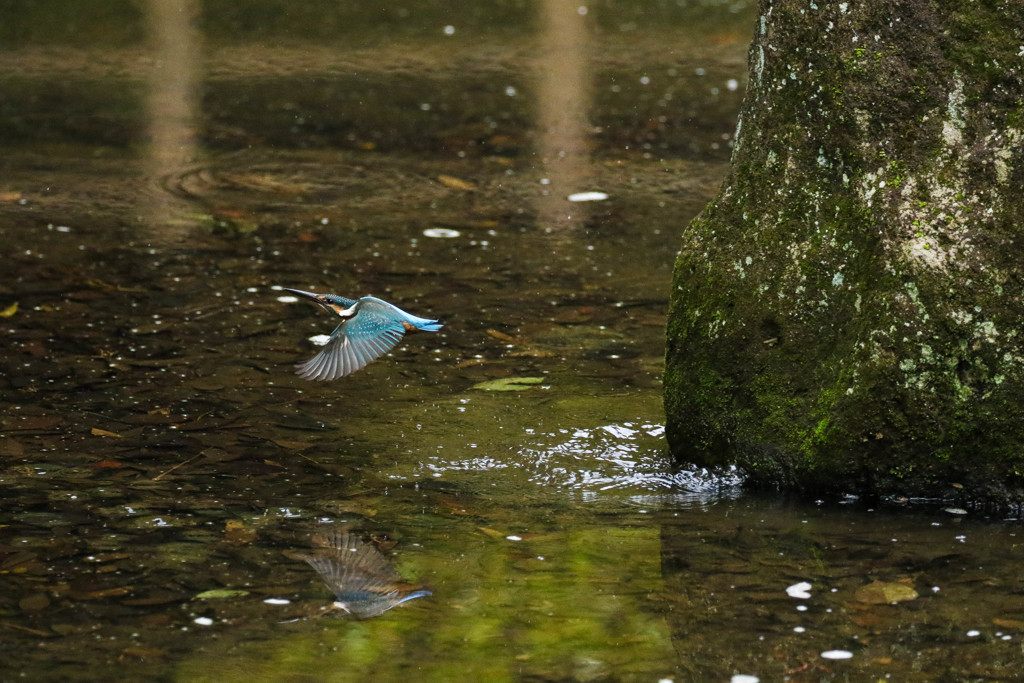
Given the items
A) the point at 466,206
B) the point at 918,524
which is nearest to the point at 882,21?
the point at 918,524

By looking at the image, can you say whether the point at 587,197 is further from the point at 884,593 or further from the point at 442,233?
the point at 884,593

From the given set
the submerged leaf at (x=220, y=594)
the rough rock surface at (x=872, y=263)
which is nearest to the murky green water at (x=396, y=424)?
the submerged leaf at (x=220, y=594)

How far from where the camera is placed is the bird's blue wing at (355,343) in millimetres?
4910

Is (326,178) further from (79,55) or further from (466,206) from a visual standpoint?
(79,55)

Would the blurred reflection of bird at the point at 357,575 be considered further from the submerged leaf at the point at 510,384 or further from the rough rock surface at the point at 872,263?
the submerged leaf at the point at 510,384

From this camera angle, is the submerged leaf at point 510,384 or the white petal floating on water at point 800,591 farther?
the submerged leaf at point 510,384

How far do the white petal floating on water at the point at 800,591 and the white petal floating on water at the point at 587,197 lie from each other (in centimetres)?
470

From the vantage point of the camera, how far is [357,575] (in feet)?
13.2

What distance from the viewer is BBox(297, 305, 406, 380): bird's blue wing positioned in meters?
4.91

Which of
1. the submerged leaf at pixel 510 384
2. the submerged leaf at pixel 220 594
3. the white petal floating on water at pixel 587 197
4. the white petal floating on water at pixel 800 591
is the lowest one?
the white petal floating on water at pixel 800 591

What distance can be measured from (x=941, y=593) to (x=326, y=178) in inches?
223

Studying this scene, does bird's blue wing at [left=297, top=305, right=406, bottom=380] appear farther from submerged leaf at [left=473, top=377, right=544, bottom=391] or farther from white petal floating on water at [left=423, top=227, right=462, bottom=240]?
white petal floating on water at [left=423, top=227, right=462, bottom=240]

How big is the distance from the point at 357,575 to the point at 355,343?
113 cm

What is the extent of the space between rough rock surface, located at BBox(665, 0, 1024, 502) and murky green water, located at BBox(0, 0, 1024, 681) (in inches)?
8.8
